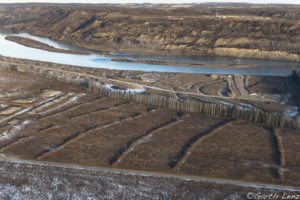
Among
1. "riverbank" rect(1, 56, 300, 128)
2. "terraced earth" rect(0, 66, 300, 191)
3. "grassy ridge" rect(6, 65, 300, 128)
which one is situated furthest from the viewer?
"riverbank" rect(1, 56, 300, 128)

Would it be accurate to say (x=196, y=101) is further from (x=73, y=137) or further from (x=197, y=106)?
(x=73, y=137)

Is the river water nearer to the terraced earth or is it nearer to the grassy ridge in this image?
the grassy ridge

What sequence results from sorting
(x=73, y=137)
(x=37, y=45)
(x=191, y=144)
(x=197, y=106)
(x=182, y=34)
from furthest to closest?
(x=182, y=34) < (x=37, y=45) < (x=197, y=106) < (x=73, y=137) < (x=191, y=144)

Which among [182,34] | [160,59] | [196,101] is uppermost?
[182,34]

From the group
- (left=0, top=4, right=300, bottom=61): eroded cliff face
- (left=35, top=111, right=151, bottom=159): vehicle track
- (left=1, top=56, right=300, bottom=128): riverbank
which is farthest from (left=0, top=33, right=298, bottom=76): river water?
(left=35, top=111, right=151, bottom=159): vehicle track

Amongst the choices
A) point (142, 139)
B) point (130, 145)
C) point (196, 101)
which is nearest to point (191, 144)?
point (142, 139)

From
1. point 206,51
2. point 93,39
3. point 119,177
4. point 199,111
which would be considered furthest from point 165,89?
point 93,39
